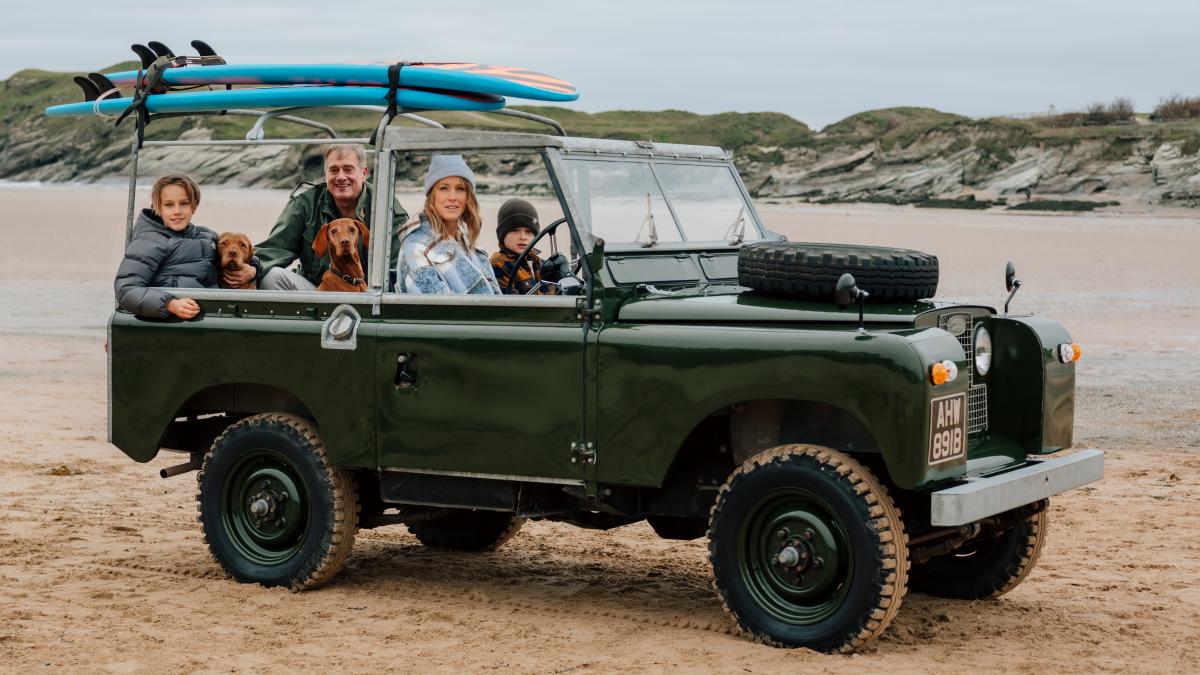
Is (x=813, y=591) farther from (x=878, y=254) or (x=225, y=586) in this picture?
(x=225, y=586)

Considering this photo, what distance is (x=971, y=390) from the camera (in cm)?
683

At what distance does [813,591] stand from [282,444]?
2648mm

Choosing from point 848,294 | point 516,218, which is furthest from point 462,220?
point 848,294

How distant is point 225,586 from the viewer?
25.3 feet

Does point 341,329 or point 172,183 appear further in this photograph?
point 172,183

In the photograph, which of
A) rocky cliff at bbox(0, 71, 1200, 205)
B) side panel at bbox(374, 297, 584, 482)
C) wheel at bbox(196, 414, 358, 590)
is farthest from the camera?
rocky cliff at bbox(0, 71, 1200, 205)

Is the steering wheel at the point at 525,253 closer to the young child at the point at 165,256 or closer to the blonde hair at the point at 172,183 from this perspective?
the young child at the point at 165,256

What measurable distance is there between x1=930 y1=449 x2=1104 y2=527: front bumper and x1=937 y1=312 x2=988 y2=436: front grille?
27 centimetres

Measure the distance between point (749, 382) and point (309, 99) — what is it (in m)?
2.65

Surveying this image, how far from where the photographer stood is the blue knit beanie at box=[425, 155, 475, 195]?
735 cm

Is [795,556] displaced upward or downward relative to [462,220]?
downward

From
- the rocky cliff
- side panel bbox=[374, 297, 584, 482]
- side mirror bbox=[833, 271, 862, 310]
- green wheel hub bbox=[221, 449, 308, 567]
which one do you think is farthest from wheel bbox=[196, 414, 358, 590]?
the rocky cliff

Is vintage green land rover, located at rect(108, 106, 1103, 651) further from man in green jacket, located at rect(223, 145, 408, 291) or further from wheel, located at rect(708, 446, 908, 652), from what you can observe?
man in green jacket, located at rect(223, 145, 408, 291)

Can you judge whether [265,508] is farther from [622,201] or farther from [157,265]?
[622,201]
